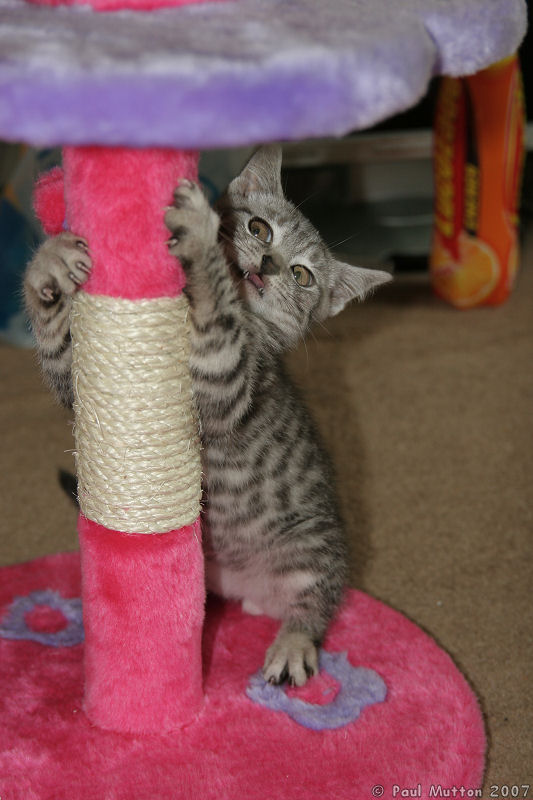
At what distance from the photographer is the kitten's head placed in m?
1.33

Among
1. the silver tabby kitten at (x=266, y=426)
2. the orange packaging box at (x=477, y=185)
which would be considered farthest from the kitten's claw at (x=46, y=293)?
the orange packaging box at (x=477, y=185)

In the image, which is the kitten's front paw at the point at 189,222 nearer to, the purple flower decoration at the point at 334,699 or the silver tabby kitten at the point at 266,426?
the silver tabby kitten at the point at 266,426

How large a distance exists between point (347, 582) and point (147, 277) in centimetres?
65

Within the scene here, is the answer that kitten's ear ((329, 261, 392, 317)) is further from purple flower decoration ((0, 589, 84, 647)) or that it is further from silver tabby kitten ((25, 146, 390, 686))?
purple flower decoration ((0, 589, 84, 647))

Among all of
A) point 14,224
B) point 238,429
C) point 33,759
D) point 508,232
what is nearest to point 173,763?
point 33,759

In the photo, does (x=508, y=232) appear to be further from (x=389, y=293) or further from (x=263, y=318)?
(x=263, y=318)

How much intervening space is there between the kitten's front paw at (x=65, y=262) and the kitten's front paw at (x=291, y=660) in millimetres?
614

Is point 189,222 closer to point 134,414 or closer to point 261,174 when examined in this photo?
point 134,414

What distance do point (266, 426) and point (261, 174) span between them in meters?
0.43

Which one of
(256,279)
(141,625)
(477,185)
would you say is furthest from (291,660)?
(477,185)

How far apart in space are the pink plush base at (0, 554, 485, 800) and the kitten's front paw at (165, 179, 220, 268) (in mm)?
629

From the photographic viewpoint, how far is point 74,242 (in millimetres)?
1022

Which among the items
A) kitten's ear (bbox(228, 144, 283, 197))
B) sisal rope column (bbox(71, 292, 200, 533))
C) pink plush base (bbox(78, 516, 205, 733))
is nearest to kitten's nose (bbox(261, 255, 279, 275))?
kitten's ear (bbox(228, 144, 283, 197))

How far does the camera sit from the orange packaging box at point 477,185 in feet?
8.87
